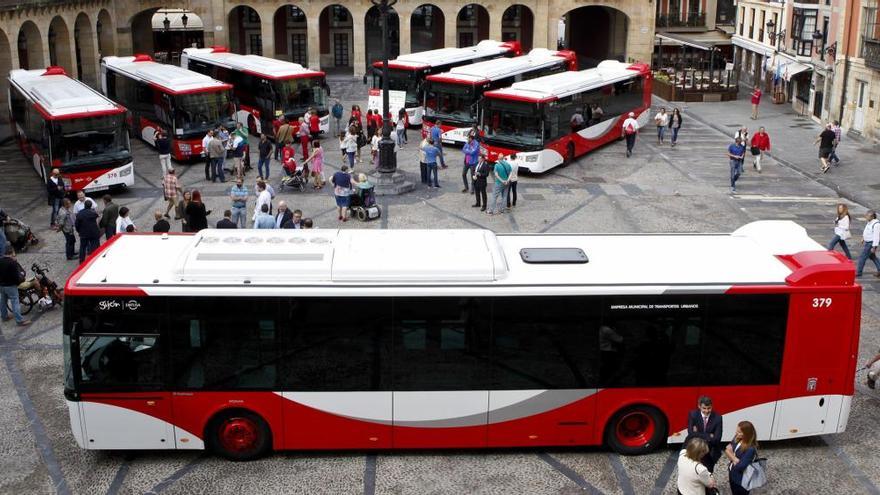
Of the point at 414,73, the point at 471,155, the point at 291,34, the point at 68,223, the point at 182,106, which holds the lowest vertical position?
→ the point at 68,223

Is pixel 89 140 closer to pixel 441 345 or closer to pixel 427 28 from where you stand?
pixel 441 345

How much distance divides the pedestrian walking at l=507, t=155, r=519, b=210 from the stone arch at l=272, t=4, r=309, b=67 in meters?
36.1


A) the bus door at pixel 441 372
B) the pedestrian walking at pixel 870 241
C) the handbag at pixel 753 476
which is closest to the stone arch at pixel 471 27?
the pedestrian walking at pixel 870 241

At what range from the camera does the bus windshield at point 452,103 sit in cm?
3200

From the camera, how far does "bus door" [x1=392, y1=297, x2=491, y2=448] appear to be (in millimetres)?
11000

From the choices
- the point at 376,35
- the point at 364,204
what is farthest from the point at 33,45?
the point at 376,35

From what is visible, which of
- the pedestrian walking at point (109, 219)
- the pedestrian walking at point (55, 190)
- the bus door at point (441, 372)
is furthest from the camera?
the pedestrian walking at point (55, 190)

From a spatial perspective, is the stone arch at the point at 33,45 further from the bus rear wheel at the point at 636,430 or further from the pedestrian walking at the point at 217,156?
the bus rear wheel at the point at 636,430

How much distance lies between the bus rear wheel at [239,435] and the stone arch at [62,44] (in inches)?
1391

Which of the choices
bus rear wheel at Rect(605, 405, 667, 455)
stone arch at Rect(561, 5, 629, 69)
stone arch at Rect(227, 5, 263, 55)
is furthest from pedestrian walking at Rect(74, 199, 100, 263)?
stone arch at Rect(561, 5, 629, 69)

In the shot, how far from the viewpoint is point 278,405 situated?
447 inches

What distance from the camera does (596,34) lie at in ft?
206

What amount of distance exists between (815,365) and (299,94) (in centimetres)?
2480

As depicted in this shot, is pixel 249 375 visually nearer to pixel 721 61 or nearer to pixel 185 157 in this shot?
pixel 185 157
